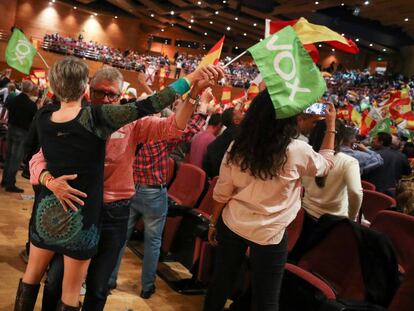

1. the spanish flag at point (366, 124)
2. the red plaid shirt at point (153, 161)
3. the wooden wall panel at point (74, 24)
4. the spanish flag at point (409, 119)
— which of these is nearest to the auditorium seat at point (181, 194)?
the red plaid shirt at point (153, 161)

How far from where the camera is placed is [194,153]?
4.89 m

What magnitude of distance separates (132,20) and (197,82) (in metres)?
30.2

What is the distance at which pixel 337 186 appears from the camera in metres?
3.15

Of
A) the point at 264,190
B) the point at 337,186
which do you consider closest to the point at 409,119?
the point at 337,186

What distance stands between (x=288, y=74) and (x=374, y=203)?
283 centimetres

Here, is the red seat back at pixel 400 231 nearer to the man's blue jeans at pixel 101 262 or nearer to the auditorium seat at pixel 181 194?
the auditorium seat at pixel 181 194

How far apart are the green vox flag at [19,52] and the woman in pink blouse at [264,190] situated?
2938mm

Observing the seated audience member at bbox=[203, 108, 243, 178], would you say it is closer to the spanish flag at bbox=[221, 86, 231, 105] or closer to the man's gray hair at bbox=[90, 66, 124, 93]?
the man's gray hair at bbox=[90, 66, 124, 93]

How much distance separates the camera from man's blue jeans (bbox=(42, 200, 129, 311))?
2.09 m

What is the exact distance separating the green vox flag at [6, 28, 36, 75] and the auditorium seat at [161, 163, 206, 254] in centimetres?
178

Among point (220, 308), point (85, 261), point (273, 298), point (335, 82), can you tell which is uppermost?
point (335, 82)

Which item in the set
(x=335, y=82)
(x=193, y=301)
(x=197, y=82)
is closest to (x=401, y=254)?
(x=193, y=301)

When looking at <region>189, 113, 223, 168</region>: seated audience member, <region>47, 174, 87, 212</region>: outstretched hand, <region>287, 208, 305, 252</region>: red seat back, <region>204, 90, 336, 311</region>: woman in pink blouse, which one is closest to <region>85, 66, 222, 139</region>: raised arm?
<region>47, 174, 87, 212</region>: outstretched hand

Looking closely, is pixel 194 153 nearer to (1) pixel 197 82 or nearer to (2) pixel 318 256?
(2) pixel 318 256
